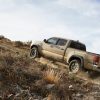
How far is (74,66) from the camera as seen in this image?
1917 centimetres

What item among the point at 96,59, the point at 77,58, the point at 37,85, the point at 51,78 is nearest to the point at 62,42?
the point at 77,58

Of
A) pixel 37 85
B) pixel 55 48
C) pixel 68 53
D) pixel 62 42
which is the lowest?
pixel 37 85

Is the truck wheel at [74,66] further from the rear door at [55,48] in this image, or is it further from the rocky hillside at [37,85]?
the rocky hillside at [37,85]

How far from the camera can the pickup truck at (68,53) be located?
18.3m

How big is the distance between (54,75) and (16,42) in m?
15.1

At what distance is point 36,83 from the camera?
562 inches

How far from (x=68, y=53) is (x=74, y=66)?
94 cm

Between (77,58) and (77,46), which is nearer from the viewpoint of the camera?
(77,58)

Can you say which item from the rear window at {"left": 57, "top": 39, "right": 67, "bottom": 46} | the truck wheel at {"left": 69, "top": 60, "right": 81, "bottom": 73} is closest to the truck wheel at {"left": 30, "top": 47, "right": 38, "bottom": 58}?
the rear window at {"left": 57, "top": 39, "right": 67, "bottom": 46}

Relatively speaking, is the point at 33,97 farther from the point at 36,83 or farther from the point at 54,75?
the point at 54,75

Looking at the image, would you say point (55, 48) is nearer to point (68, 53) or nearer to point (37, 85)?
point (68, 53)

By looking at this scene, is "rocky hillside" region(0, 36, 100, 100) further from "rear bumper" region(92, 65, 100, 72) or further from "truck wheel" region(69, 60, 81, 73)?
"truck wheel" region(69, 60, 81, 73)

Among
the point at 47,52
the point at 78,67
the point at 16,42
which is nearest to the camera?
the point at 78,67

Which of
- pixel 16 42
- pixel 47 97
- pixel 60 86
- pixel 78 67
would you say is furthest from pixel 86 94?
pixel 16 42
